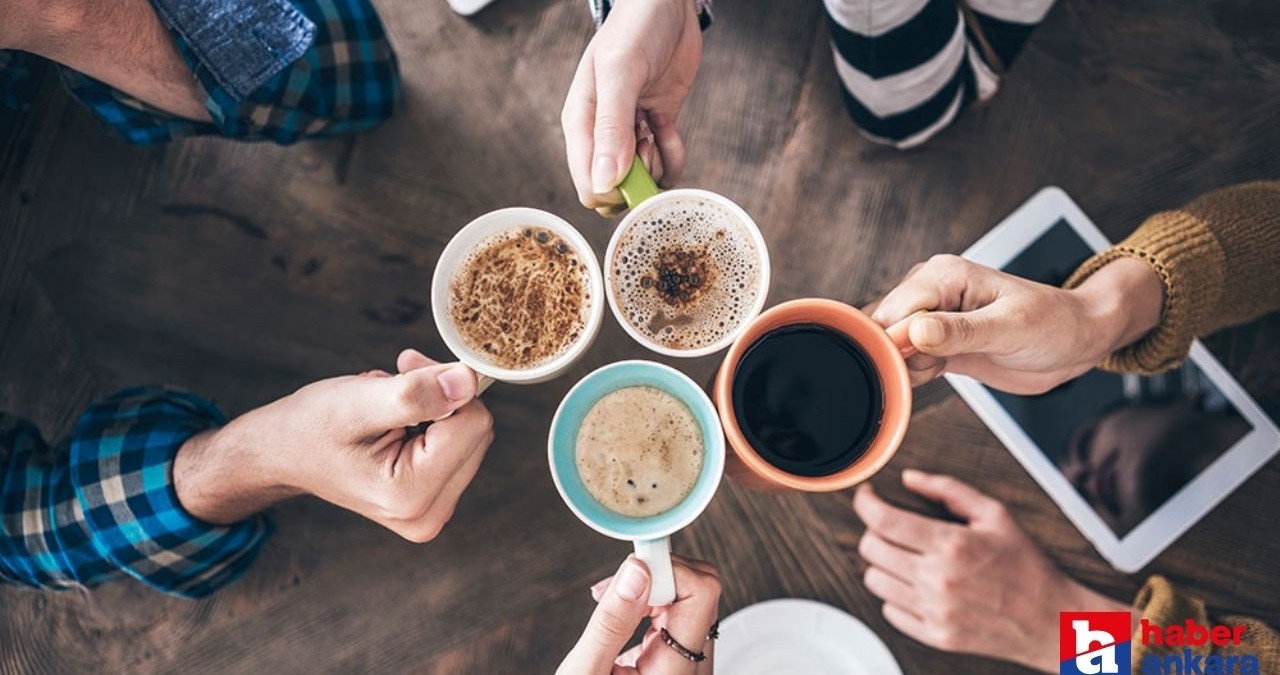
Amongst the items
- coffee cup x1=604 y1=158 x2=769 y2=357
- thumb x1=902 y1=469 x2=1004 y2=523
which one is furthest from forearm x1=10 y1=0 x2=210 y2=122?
thumb x1=902 y1=469 x2=1004 y2=523

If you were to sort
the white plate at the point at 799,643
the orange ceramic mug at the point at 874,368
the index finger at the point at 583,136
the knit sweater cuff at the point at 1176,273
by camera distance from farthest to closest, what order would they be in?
1. the white plate at the point at 799,643
2. the knit sweater cuff at the point at 1176,273
3. the index finger at the point at 583,136
4. the orange ceramic mug at the point at 874,368

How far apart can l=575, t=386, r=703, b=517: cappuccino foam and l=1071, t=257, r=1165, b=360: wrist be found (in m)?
0.52

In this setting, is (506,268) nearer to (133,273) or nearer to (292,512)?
(292,512)

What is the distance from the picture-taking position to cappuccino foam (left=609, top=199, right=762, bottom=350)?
3.16ft

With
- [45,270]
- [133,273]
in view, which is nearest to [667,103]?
[133,273]

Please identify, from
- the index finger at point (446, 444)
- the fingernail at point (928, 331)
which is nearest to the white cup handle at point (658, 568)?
the index finger at point (446, 444)

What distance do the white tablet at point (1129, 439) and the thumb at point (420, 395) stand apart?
0.78m

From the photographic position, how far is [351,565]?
1312 millimetres

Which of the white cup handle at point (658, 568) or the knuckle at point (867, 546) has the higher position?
the white cup handle at point (658, 568)

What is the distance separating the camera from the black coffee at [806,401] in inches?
38.2

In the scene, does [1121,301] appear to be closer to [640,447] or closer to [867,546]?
[867,546]

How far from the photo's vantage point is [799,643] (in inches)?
49.6

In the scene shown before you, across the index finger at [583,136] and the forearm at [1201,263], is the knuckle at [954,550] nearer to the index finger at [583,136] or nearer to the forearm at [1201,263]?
the forearm at [1201,263]

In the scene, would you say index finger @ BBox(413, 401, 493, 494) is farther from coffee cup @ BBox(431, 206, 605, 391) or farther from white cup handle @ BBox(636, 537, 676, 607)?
white cup handle @ BBox(636, 537, 676, 607)
